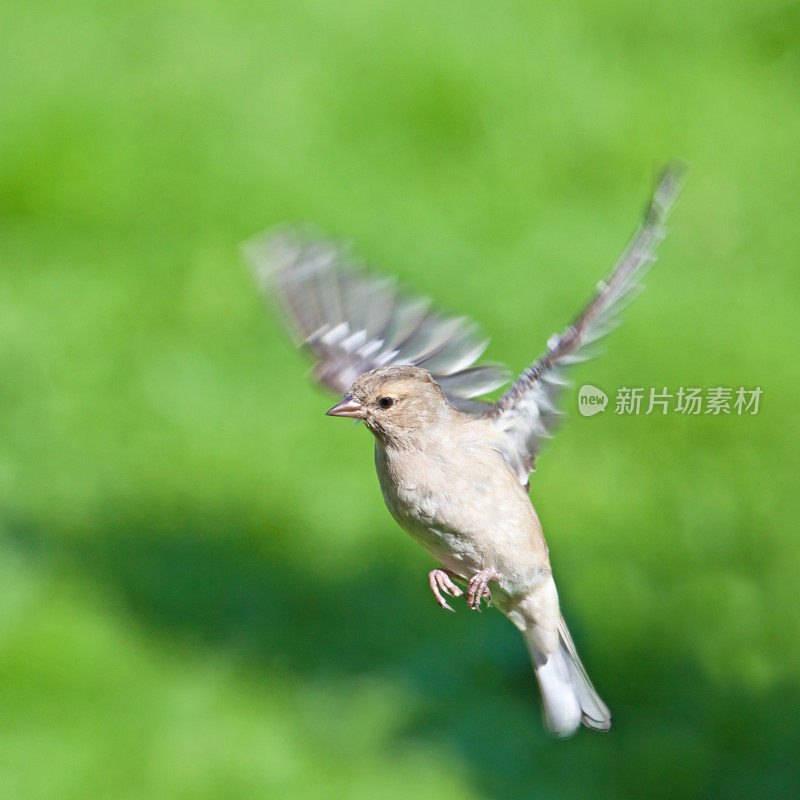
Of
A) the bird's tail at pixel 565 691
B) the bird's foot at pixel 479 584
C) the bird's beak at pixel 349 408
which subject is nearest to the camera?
the bird's beak at pixel 349 408

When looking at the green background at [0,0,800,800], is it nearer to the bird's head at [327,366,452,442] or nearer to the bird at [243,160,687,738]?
the bird at [243,160,687,738]

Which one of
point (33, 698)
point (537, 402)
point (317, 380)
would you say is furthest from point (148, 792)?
point (537, 402)

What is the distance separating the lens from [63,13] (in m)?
6.13

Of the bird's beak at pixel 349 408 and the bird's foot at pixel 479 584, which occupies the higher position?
the bird's beak at pixel 349 408

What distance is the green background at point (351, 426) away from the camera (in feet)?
13.2

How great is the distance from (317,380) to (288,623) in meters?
1.59

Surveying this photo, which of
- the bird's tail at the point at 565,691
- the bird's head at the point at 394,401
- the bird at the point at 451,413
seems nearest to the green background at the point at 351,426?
the bird's tail at the point at 565,691

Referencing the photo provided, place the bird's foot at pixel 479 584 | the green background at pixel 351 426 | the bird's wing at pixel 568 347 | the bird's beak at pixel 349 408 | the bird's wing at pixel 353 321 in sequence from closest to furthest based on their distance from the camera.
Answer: the bird's wing at pixel 568 347 → the bird's beak at pixel 349 408 → the bird's foot at pixel 479 584 → the bird's wing at pixel 353 321 → the green background at pixel 351 426

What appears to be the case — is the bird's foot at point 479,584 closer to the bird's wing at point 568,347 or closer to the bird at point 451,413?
the bird at point 451,413

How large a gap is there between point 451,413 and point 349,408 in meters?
0.30

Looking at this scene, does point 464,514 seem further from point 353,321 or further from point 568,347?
point 353,321

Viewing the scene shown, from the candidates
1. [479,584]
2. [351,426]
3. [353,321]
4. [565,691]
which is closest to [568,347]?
[479,584]

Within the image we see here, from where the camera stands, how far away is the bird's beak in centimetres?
259

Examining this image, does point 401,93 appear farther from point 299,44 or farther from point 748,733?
point 748,733
